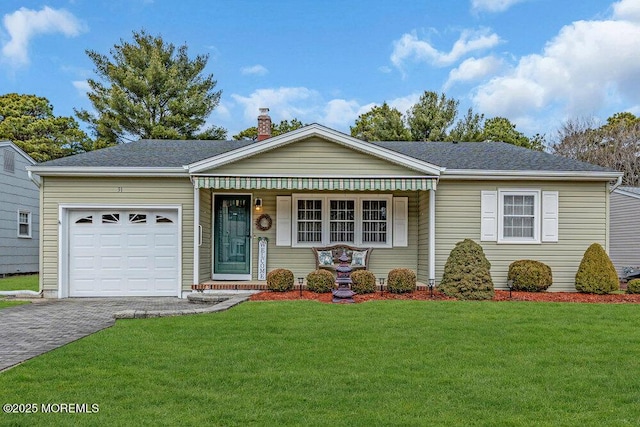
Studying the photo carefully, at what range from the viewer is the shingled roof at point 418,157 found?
1309 centimetres

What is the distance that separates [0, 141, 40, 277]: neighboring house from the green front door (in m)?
10.9

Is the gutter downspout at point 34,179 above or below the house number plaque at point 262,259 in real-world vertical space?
above

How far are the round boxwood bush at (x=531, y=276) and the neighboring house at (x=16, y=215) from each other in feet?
61.1

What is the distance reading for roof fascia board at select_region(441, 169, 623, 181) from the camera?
42.4 feet

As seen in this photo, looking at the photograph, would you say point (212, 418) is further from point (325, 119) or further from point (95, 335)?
point (325, 119)

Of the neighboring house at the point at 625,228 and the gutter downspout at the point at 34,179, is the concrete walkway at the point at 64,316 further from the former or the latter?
the neighboring house at the point at 625,228

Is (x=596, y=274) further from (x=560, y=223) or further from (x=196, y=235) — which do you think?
(x=196, y=235)

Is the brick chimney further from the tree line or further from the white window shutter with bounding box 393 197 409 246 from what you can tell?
the tree line

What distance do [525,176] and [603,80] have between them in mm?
26060

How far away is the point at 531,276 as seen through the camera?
12492 mm

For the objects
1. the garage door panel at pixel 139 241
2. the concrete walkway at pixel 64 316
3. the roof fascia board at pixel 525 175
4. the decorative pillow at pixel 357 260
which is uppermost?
the roof fascia board at pixel 525 175

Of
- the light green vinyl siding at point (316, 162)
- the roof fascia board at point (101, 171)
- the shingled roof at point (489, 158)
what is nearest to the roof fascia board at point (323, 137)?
the light green vinyl siding at point (316, 162)

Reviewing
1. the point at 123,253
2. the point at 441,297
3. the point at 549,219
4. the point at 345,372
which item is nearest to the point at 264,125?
the point at 123,253

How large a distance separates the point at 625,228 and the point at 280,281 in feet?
45.0
